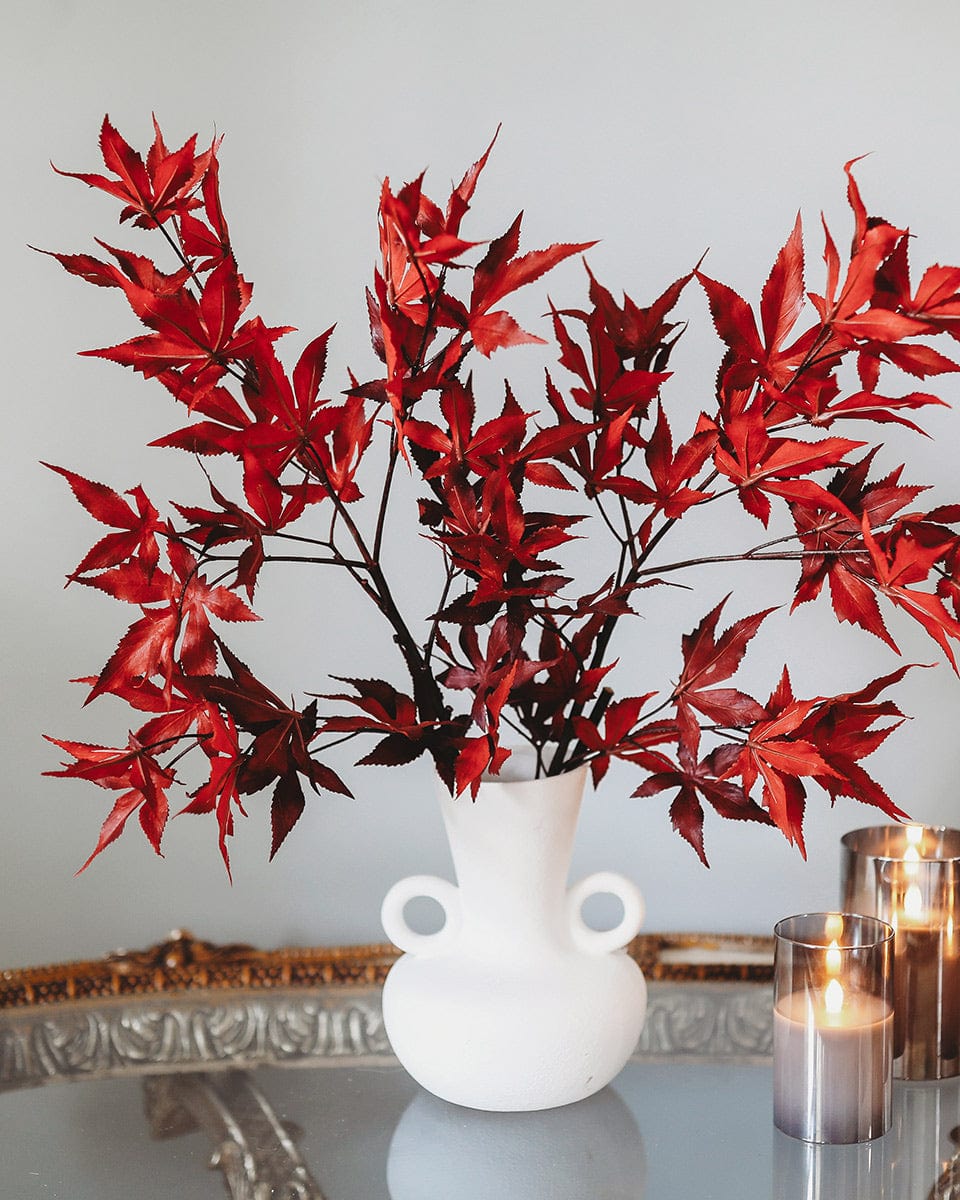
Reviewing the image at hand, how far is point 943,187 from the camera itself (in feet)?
3.65

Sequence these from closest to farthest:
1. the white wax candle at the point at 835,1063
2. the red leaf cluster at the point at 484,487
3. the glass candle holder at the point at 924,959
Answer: the red leaf cluster at the point at 484,487 → the white wax candle at the point at 835,1063 → the glass candle holder at the point at 924,959

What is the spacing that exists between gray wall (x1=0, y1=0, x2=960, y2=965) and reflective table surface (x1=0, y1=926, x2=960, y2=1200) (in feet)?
0.79

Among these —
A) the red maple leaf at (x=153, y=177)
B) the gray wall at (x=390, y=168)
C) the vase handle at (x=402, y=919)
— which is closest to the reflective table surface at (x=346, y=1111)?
the vase handle at (x=402, y=919)

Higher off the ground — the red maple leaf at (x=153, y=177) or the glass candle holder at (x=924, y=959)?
the red maple leaf at (x=153, y=177)

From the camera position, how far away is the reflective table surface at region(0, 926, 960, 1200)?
0.84 metres

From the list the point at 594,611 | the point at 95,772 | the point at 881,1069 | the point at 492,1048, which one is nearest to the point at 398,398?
the point at 594,611

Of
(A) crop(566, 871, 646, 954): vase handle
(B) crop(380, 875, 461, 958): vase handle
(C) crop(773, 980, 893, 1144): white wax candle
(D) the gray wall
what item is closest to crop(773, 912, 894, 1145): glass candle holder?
(C) crop(773, 980, 893, 1144): white wax candle

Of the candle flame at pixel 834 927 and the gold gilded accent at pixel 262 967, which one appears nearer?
the candle flame at pixel 834 927

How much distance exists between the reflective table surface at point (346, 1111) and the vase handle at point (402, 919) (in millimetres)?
114

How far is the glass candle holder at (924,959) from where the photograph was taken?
3.14 feet

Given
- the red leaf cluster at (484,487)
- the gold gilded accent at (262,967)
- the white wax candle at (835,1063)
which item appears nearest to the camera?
the red leaf cluster at (484,487)

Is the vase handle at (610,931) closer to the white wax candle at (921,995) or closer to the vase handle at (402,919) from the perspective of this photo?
the vase handle at (402,919)

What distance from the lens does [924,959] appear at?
3.15 feet

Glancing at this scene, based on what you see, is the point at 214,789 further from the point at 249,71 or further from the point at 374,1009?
the point at 249,71
